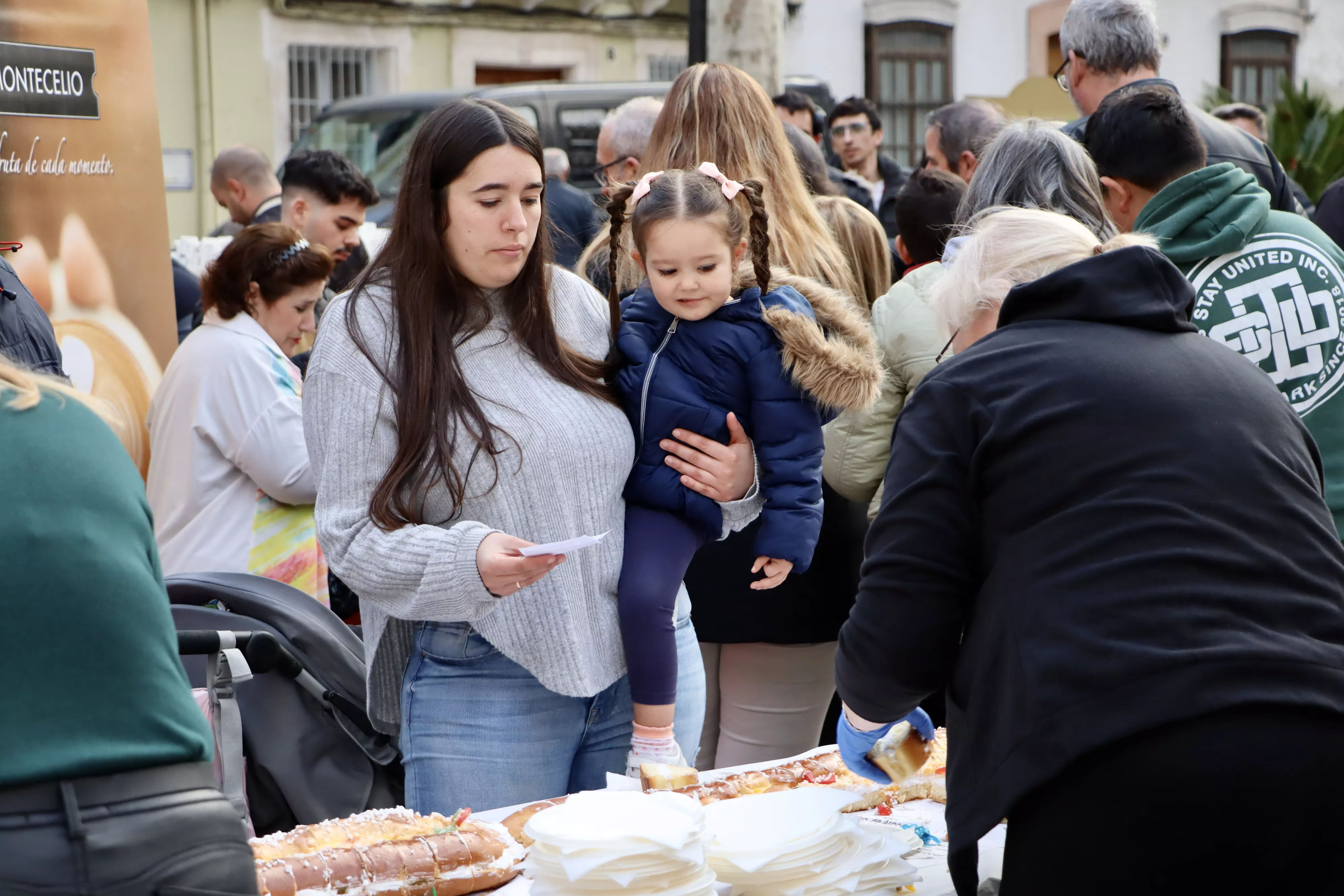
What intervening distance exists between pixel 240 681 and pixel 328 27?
45.7 feet

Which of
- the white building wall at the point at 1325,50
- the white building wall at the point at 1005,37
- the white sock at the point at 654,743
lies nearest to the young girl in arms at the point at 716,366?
the white sock at the point at 654,743

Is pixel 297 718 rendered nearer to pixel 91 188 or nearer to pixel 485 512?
pixel 485 512

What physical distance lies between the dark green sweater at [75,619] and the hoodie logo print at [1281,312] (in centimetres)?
225

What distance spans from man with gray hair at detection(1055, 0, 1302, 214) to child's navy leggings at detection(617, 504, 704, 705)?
203cm

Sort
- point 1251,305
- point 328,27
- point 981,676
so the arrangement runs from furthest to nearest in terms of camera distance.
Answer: point 328,27 → point 1251,305 → point 981,676

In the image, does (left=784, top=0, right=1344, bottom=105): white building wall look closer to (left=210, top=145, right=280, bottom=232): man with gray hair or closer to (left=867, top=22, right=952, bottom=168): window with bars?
(left=867, top=22, right=952, bottom=168): window with bars

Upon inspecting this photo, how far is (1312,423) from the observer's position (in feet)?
10.1

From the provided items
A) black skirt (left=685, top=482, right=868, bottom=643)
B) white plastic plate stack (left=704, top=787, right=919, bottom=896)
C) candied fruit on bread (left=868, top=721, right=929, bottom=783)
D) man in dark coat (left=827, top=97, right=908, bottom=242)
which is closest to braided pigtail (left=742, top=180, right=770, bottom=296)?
black skirt (left=685, top=482, right=868, bottom=643)

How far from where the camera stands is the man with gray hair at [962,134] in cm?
518

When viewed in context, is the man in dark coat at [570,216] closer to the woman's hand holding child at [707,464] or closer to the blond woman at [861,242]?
the blond woman at [861,242]

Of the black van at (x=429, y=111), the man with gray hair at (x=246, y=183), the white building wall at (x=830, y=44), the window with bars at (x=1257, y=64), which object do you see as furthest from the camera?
the window with bars at (x=1257, y=64)

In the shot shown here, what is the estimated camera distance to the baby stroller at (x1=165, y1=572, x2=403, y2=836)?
282 centimetres

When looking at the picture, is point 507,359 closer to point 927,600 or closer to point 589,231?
point 927,600

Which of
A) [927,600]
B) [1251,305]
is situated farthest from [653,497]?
[1251,305]
